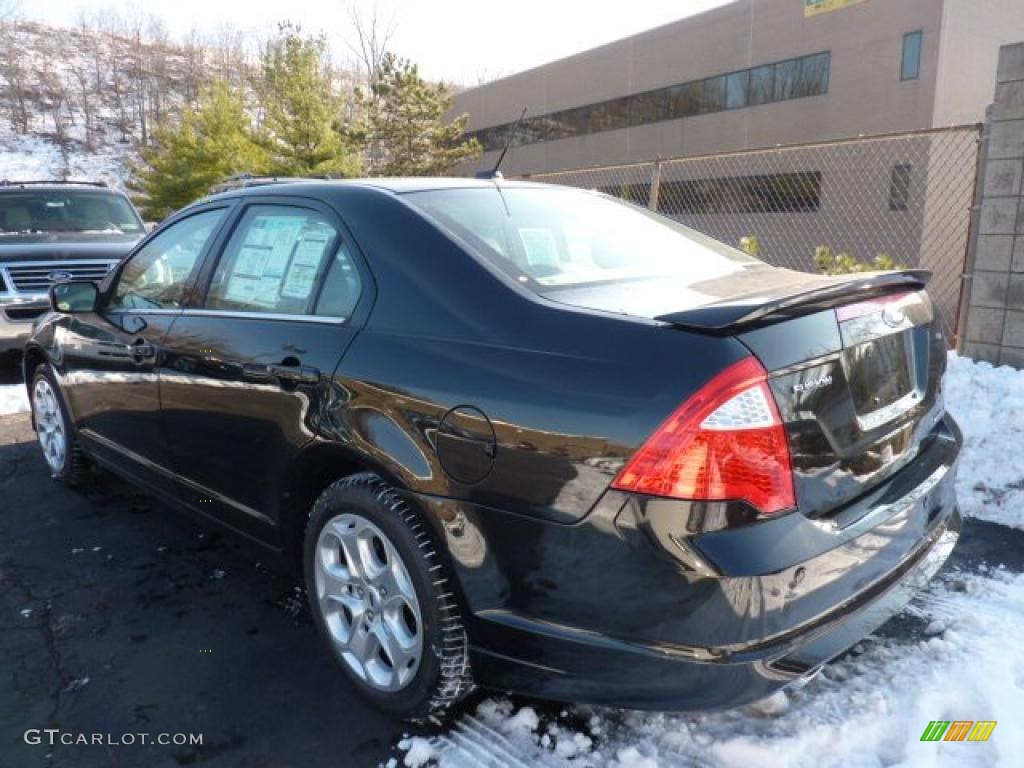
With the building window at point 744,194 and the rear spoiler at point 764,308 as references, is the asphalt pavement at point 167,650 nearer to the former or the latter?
the rear spoiler at point 764,308

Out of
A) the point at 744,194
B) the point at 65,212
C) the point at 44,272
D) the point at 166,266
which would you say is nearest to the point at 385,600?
the point at 166,266

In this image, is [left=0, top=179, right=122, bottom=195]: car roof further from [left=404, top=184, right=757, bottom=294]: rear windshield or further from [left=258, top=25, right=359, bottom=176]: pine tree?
[left=258, top=25, right=359, bottom=176]: pine tree

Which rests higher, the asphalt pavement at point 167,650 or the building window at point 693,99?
the building window at point 693,99

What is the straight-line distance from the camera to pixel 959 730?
212 centimetres

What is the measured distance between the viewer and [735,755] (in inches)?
80.8

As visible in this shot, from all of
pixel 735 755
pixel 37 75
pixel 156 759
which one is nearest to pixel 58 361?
pixel 156 759

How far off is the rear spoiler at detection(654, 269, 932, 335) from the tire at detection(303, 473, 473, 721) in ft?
3.07

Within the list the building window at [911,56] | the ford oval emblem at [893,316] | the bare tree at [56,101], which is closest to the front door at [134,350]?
the ford oval emblem at [893,316]

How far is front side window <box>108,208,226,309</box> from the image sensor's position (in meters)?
3.21

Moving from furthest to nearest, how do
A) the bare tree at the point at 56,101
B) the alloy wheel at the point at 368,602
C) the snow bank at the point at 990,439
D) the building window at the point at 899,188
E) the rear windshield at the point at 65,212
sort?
the bare tree at the point at 56,101 < the building window at the point at 899,188 < the rear windshield at the point at 65,212 < the snow bank at the point at 990,439 < the alloy wheel at the point at 368,602

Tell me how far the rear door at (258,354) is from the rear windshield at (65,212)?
6413 mm

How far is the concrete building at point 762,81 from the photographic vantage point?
20.9 m

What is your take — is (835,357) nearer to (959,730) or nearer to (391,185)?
(959,730)

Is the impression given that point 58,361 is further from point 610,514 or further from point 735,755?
point 735,755
